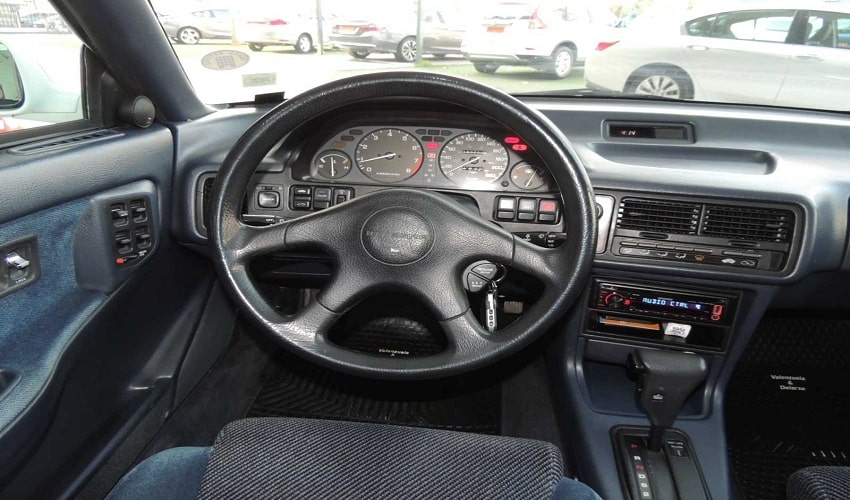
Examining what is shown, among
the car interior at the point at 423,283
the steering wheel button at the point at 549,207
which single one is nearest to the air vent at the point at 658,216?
the car interior at the point at 423,283

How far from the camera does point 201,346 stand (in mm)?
2389

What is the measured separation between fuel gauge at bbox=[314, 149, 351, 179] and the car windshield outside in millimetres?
260

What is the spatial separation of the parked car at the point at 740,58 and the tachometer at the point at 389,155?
27.4 inches

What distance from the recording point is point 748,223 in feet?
5.34

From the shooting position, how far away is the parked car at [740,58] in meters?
1.97

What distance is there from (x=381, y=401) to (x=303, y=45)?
4.16 feet

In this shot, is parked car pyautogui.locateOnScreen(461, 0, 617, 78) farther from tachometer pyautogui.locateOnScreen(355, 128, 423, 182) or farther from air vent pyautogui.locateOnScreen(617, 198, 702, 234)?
air vent pyautogui.locateOnScreen(617, 198, 702, 234)

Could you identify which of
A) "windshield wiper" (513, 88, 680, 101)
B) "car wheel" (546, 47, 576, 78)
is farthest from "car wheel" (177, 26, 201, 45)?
"car wheel" (546, 47, 576, 78)

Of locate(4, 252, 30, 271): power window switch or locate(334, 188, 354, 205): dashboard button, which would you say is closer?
locate(4, 252, 30, 271): power window switch

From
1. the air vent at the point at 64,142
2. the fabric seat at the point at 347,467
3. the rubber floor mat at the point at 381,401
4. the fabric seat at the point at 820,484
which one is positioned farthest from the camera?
the rubber floor mat at the point at 381,401

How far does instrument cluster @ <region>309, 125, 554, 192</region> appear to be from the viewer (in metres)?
1.72

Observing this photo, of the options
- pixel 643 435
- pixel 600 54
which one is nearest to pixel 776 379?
→ pixel 643 435

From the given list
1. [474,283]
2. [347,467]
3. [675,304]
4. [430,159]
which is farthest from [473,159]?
[347,467]

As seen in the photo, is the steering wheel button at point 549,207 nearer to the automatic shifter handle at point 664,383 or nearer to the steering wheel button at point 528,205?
the steering wheel button at point 528,205
